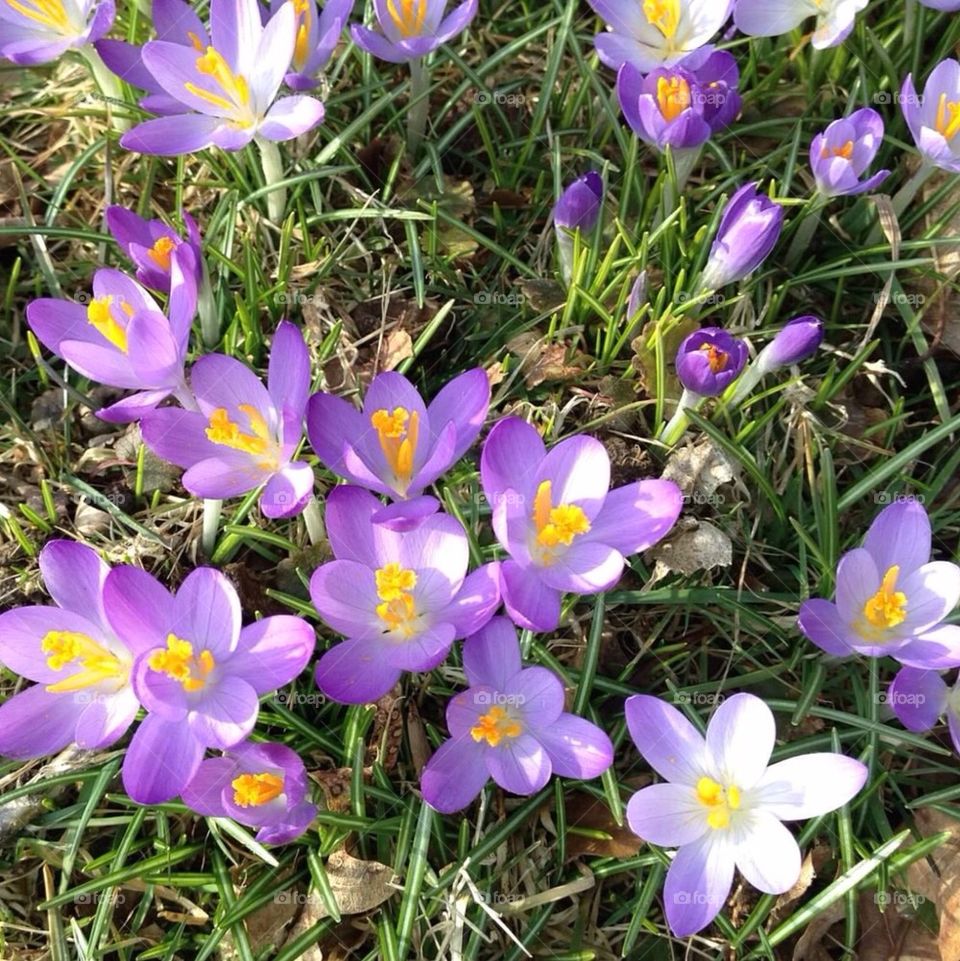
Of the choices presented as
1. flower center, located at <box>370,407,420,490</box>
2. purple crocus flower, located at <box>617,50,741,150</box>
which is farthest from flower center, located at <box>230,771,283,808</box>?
purple crocus flower, located at <box>617,50,741,150</box>

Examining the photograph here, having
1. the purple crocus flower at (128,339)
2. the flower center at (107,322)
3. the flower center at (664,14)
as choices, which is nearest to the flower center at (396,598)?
the purple crocus flower at (128,339)

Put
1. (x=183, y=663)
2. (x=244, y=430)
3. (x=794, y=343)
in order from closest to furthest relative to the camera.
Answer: (x=183, y=663) → (x=244, y=430) → (x=794, y=343)

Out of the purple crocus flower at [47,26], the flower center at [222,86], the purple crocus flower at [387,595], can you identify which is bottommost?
the purple crocus flower at [387,595]

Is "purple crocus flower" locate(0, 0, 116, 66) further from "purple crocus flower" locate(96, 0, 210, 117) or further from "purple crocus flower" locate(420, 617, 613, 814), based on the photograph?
"purple crocus flower" locate(420, 617, 613, 814)

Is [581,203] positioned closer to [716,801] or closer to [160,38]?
[160,38]

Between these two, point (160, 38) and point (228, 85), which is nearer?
point (228, 85)

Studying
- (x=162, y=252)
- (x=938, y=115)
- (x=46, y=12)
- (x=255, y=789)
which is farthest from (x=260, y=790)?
(x=938, y=115)

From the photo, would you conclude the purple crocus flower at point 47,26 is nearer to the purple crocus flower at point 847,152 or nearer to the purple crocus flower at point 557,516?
the purple crocus flower at point 557,516
